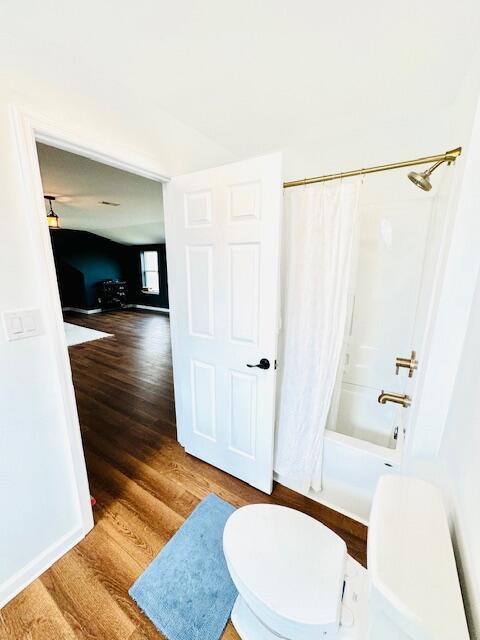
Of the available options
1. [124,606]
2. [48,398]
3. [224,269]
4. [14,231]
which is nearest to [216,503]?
[124,606]

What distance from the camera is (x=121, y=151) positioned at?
4.08ft

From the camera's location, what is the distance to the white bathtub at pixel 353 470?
1348 mm

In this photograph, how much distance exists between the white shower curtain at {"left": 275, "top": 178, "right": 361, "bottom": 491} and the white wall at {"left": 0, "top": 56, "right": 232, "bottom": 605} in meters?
0.97

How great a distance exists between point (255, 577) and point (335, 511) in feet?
2.92

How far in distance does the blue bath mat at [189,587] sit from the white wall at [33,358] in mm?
503

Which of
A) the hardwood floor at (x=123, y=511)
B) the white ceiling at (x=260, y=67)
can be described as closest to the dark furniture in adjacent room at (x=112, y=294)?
the hardwood floor at (x=123, y=511)

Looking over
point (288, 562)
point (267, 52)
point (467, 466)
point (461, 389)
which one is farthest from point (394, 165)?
point (288, 562)

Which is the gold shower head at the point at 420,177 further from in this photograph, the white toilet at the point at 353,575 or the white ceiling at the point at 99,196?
the white ceiling at the point at 99,196

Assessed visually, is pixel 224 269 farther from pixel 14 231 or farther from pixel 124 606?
pixel 124 606

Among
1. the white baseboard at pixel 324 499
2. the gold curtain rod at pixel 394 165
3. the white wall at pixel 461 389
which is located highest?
the gold curtain rod at pixel 394 165

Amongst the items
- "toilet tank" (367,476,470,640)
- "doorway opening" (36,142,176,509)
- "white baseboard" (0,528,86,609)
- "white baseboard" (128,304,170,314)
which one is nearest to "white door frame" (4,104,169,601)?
"white baseboard" (0,528,86,609)

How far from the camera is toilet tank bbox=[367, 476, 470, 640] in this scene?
45 centimetres

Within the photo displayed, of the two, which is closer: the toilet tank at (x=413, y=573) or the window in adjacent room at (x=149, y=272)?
the toilet tank at (x=413, y=573)

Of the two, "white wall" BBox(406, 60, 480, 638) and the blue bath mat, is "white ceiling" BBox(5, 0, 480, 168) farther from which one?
the blue bath mat
